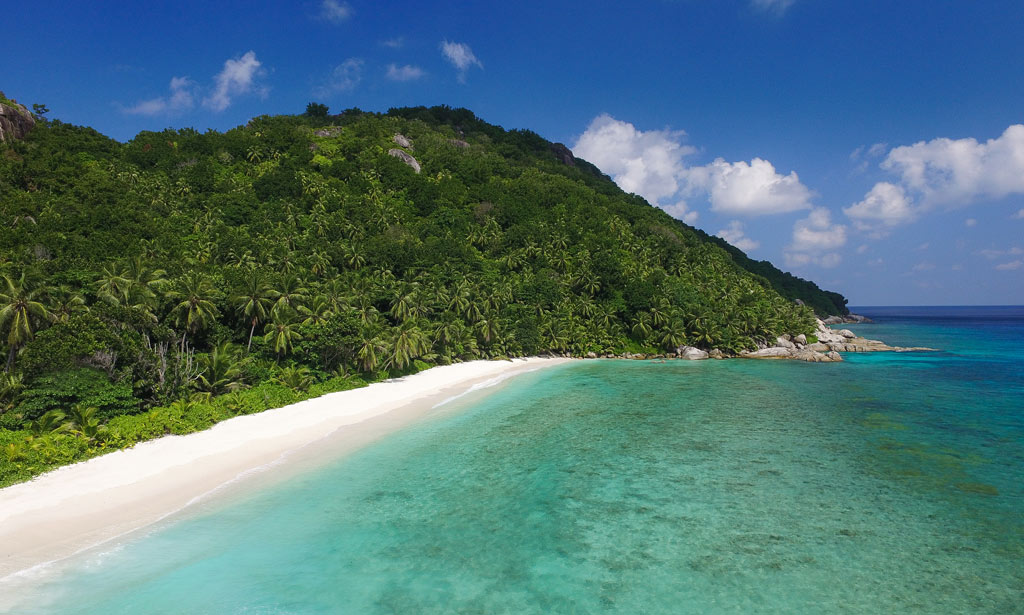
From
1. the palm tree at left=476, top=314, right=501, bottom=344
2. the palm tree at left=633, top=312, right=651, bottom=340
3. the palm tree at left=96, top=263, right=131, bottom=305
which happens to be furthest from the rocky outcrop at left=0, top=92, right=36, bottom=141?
the palm tree at left=633, top=312, right=651, bottom=340

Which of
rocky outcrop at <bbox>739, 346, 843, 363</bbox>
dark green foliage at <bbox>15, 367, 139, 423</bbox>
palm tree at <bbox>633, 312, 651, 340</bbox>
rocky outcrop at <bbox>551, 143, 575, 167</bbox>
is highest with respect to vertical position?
rocky outcrop at <bbox>551, 143, 575, 167</bbox>

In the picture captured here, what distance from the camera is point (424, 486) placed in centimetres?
1825

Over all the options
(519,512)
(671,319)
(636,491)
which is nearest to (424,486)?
(519,512)

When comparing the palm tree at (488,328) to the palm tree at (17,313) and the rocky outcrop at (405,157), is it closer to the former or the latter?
the palm tree at (17,313)

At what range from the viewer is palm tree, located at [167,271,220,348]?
3384 cm

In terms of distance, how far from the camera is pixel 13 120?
78.0 meters

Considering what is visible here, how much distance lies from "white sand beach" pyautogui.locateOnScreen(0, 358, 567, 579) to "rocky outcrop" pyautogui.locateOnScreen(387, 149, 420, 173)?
284ft

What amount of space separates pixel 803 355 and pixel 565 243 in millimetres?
41507

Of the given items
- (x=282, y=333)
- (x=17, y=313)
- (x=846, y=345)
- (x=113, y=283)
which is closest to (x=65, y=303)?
(x=113, y=283)

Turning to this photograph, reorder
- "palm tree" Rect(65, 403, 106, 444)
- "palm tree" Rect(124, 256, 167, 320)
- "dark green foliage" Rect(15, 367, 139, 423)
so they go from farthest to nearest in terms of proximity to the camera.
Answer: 1. "palm tree" Rect(124, 256, 167, 320)
2. "dark green foliage" Rect(15, 367, 139, 423)
3. "palm tree" Rect(65, 403, 106, 444)

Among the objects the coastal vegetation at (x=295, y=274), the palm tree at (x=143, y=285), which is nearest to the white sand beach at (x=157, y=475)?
the coastal vegetation at (x=295, y=274)

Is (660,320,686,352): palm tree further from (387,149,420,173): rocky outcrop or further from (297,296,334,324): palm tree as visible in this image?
(387,149,420,173): rocky outcrop

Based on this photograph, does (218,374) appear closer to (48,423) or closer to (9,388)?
(9,388)

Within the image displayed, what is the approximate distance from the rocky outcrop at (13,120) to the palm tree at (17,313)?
7844 centimetres
